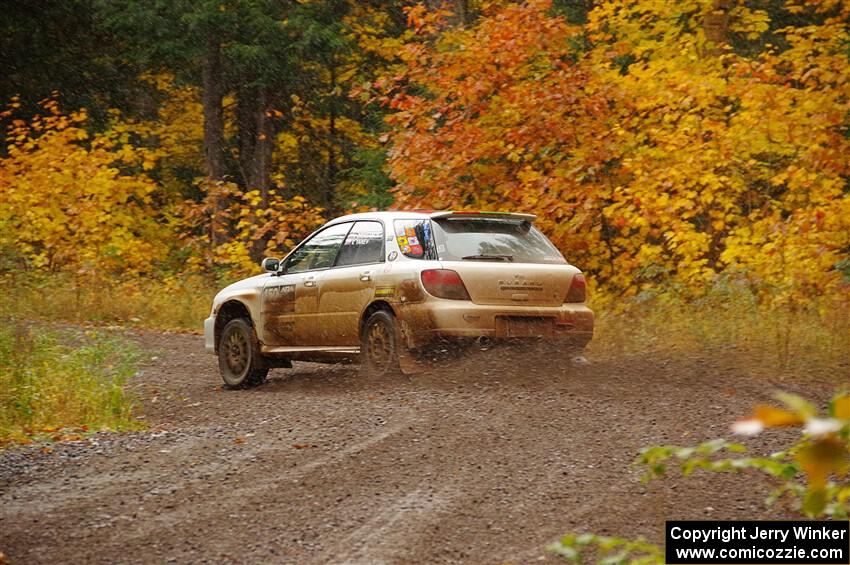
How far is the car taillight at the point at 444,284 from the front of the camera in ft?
34.3

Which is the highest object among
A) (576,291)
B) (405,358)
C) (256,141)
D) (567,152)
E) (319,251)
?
(256,141)

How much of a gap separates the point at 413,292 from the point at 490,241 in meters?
1.00

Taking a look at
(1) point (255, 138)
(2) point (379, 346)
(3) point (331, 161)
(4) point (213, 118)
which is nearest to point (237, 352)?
(2) point (379, 346)

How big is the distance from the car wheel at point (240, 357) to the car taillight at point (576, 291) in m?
3.44

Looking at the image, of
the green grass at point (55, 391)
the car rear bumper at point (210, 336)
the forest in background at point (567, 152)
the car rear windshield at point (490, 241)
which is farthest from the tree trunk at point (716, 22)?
the green grass at point (55, 391)

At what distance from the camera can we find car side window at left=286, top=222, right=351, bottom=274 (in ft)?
39.0

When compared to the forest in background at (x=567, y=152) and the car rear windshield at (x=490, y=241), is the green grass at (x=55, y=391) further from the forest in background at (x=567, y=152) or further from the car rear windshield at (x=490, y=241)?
the forest in background at (x=567, y=152)

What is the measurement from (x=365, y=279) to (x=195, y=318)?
9.85 m

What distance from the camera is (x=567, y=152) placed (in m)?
16.4

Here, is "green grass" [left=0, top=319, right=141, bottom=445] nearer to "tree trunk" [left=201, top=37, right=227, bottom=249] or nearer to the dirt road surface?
the dirt road surface

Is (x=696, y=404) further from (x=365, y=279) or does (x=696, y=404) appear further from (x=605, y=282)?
(x=605, y=282)

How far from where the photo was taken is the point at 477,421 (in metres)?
8.56

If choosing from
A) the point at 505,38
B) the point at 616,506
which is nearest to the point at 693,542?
the point at 616,506

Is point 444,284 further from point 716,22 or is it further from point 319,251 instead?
point 716,22
